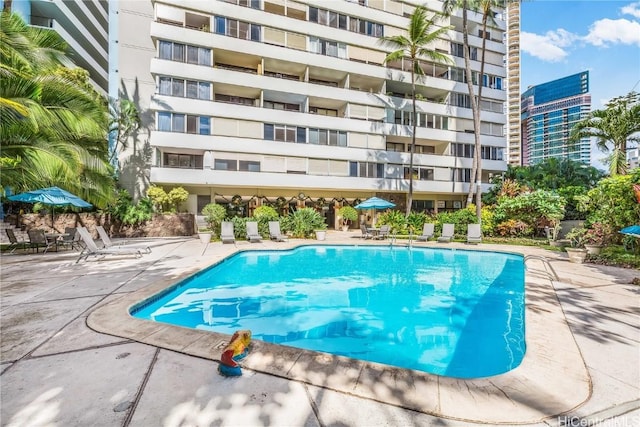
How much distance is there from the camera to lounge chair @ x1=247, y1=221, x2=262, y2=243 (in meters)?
16.6

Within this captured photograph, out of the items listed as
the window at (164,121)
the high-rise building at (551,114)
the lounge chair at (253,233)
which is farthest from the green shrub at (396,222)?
the high-rise building at (551,114)

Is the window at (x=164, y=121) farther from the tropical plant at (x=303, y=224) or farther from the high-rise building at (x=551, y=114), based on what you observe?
the high-rise building at (x=551, y=114)

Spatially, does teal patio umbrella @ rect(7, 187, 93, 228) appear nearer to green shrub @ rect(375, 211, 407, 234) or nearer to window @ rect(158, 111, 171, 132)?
window @ rect(158, 111, 171, 132)

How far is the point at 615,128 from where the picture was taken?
17781mm

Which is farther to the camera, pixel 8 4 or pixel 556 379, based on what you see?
pixel 8 4

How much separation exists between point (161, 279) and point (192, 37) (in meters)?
21.1

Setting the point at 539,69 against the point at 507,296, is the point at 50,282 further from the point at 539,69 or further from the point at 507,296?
the point at 539,69

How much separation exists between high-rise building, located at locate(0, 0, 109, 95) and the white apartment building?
12.8 meters

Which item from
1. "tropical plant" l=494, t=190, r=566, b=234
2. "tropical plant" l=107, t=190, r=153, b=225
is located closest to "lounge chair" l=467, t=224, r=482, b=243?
"tropical plant" l=494, t=190, r=566, b=234

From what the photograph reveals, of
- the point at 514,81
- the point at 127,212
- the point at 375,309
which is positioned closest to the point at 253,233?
the point at 127,212

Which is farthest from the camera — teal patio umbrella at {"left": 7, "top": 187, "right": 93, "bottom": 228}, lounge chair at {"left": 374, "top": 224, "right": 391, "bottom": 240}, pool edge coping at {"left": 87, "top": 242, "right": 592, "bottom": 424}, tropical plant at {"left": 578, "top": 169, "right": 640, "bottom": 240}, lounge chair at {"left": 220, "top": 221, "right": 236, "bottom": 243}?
lounge chair at {"left": 374, "top": 224, "right": 391, "bottom": 240}

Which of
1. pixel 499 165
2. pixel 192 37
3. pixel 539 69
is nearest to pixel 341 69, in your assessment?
pixel 192 37

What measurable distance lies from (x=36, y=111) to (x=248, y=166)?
48.3ft

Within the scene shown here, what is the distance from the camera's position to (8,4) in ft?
35.7
